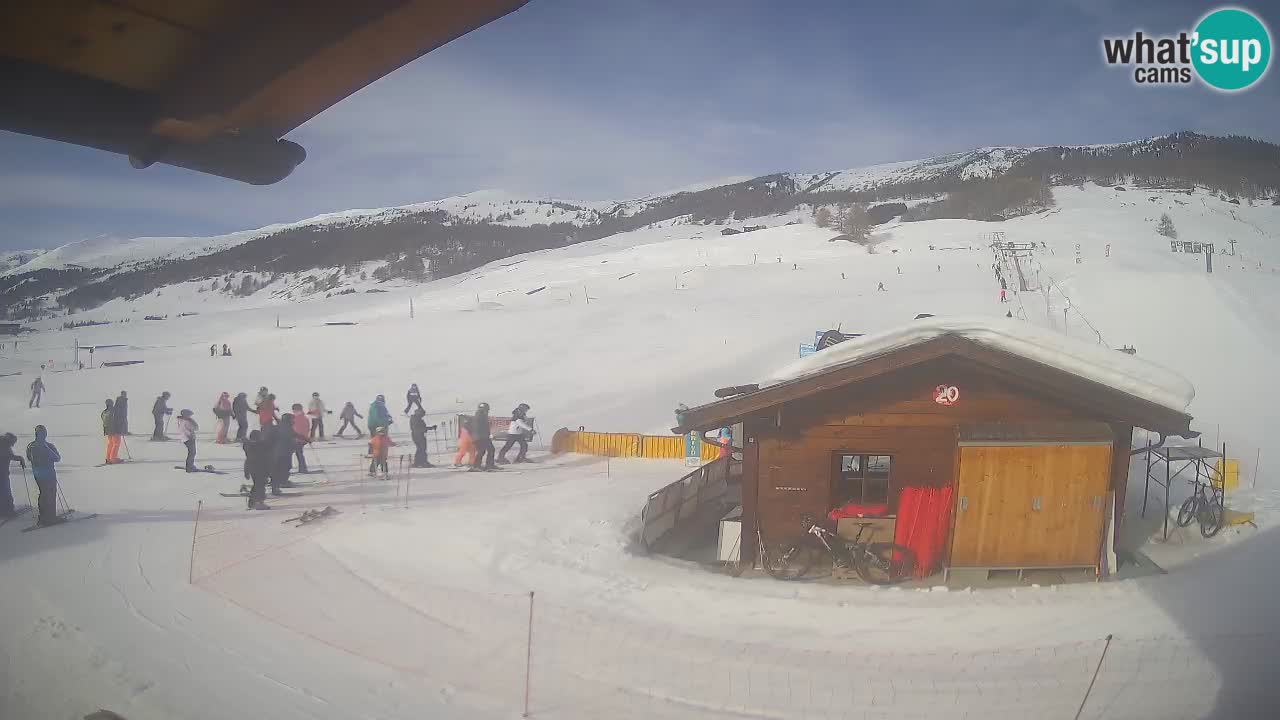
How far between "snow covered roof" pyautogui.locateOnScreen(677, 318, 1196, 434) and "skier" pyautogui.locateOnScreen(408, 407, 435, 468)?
8.06 m

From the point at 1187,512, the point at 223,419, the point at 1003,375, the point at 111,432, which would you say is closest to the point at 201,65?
the point at 1003,375

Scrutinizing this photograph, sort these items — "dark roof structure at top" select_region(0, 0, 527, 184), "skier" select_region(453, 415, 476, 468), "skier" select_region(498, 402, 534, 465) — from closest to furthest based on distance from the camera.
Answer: "dark roof structure at top" select_region(0, 0, 527, 184) → "skier" select_region(453, 415, 476, 468) → "skier" select_region(498, 402, 534, 465)

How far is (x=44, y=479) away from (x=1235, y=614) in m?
15.9

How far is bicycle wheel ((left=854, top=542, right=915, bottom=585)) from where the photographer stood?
9969 millimetres

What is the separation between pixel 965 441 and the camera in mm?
10000

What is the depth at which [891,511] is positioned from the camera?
10375 millimetres

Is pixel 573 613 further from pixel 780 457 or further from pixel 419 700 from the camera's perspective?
pixel 780 457

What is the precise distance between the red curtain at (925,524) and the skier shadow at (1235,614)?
8.23 feet

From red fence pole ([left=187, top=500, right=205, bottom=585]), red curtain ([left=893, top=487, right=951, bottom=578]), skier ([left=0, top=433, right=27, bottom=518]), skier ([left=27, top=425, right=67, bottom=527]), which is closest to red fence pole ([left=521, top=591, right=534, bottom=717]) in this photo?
red fence pole ([left=187, top=500, right=205, bottom=585])

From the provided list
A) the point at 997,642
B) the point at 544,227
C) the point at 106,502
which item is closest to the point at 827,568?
the point at 997,642

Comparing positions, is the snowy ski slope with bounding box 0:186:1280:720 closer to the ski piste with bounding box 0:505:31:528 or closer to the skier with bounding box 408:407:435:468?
the ski piste with bounding box 0:505:31:528

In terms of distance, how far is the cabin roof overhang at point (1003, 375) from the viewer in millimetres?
9641

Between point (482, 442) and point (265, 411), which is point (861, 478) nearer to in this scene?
point (482, 442)

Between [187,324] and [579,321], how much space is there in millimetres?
20971
